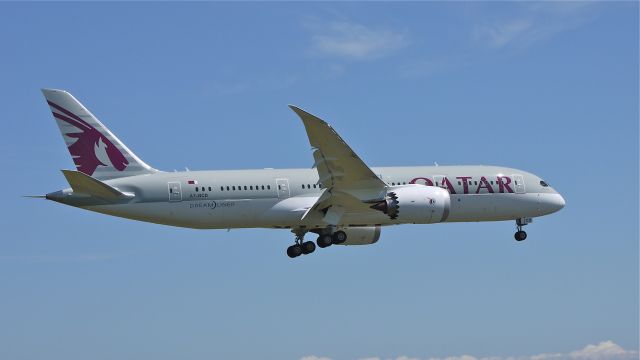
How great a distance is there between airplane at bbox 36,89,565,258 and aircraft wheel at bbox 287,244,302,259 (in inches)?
46.2

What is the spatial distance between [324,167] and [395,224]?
22.1ft

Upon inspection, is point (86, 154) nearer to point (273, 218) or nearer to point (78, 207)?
point (78, 207)

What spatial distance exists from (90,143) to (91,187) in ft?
15.6

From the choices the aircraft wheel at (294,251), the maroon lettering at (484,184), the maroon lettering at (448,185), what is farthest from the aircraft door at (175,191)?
the maroon lettering at (484,184)

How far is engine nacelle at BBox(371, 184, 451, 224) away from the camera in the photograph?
57375mm

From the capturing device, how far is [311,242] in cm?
6275

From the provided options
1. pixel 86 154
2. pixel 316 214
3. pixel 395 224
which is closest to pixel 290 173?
pixel 316 214

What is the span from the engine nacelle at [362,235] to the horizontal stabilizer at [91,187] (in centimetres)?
1451

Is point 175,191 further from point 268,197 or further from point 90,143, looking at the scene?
point 90,143

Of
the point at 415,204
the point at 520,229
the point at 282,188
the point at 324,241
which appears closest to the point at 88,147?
the point at 282,188

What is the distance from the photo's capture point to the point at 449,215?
6103 cm

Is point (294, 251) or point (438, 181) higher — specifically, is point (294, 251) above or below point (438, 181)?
below

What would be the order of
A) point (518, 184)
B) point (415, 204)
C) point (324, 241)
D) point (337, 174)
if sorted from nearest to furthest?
1. point (337, 174)
2. point (415, 204)
3. point (324, 241)
4. point (518, 184)

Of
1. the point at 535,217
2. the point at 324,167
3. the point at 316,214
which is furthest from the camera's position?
the point at 535,217
